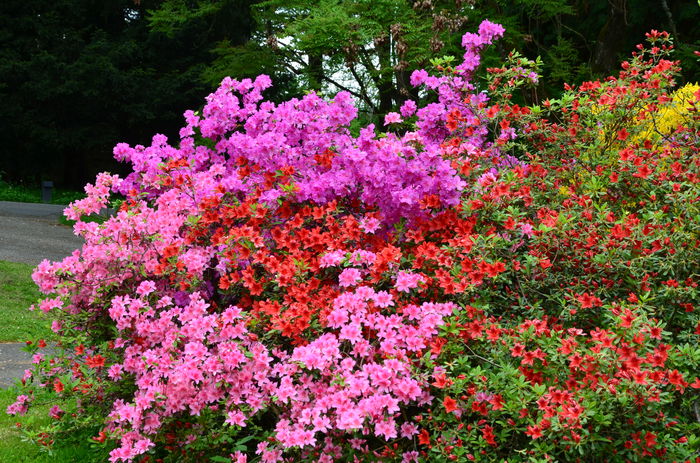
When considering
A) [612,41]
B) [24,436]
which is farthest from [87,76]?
[24,436]

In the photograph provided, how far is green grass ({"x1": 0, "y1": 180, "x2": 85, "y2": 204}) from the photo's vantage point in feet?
73.5

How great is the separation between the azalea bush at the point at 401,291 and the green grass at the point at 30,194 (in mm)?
18949

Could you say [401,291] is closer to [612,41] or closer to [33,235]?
[612,41]

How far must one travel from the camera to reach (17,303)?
9.69 m

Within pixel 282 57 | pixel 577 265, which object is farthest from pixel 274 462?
pixel 282 57

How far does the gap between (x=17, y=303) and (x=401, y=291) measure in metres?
7.64

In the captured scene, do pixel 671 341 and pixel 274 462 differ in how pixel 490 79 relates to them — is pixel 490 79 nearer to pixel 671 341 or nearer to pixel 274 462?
pixel 671 341

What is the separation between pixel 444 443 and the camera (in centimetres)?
317

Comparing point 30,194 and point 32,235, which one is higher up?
point 32,235

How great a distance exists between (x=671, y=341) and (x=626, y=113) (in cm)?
197

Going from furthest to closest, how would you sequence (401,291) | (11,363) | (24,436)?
1. (11,363)
2. (24,436)
3. (401,291)

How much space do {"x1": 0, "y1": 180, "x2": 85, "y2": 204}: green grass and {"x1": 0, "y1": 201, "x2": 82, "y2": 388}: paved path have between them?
6.96 ft

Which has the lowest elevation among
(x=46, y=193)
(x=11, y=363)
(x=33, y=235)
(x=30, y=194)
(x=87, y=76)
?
(x=30, y=194)

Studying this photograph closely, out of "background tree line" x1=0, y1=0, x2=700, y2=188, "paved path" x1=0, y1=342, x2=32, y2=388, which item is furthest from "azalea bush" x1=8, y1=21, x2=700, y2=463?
"background tree line" x1=0, y1=0, x2=700, y2=188
